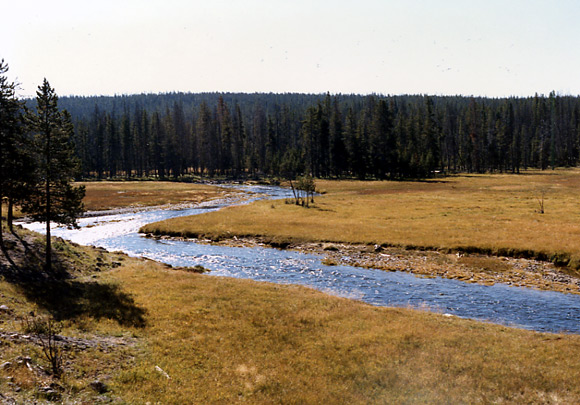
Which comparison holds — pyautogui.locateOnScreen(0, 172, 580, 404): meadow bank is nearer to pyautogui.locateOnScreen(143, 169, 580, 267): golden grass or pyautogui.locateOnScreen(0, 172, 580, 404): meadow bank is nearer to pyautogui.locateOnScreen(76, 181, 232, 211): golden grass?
pyautogui.locateOnScreen(143, 169, 580, 267): golden grass

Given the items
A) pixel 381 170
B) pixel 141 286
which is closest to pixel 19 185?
pixel 141 286

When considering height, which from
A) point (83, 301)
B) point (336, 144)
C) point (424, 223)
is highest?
point (336, 144)

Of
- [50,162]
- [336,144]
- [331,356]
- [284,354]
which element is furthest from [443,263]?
[336,144]

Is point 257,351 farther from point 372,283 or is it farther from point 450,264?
point 450,264

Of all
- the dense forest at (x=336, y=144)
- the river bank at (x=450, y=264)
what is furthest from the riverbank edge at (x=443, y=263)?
the dense forest at (x=336, y=144)

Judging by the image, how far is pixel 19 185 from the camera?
26656 millimetres

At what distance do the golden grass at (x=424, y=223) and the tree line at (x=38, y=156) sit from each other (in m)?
24.2

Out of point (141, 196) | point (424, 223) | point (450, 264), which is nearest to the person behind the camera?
point (450, 264)

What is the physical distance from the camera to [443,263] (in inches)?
1399

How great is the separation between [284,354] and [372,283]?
1545 centimetres

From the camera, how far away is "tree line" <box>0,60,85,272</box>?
84.9 feet

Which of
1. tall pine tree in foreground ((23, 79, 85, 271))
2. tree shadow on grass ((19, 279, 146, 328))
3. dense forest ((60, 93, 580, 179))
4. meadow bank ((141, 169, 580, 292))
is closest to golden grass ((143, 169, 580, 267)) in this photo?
meadow bank ((141, 169, 580, 292))

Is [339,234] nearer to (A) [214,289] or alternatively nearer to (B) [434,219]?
(B) [434,219]

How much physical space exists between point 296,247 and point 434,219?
21389 mm
